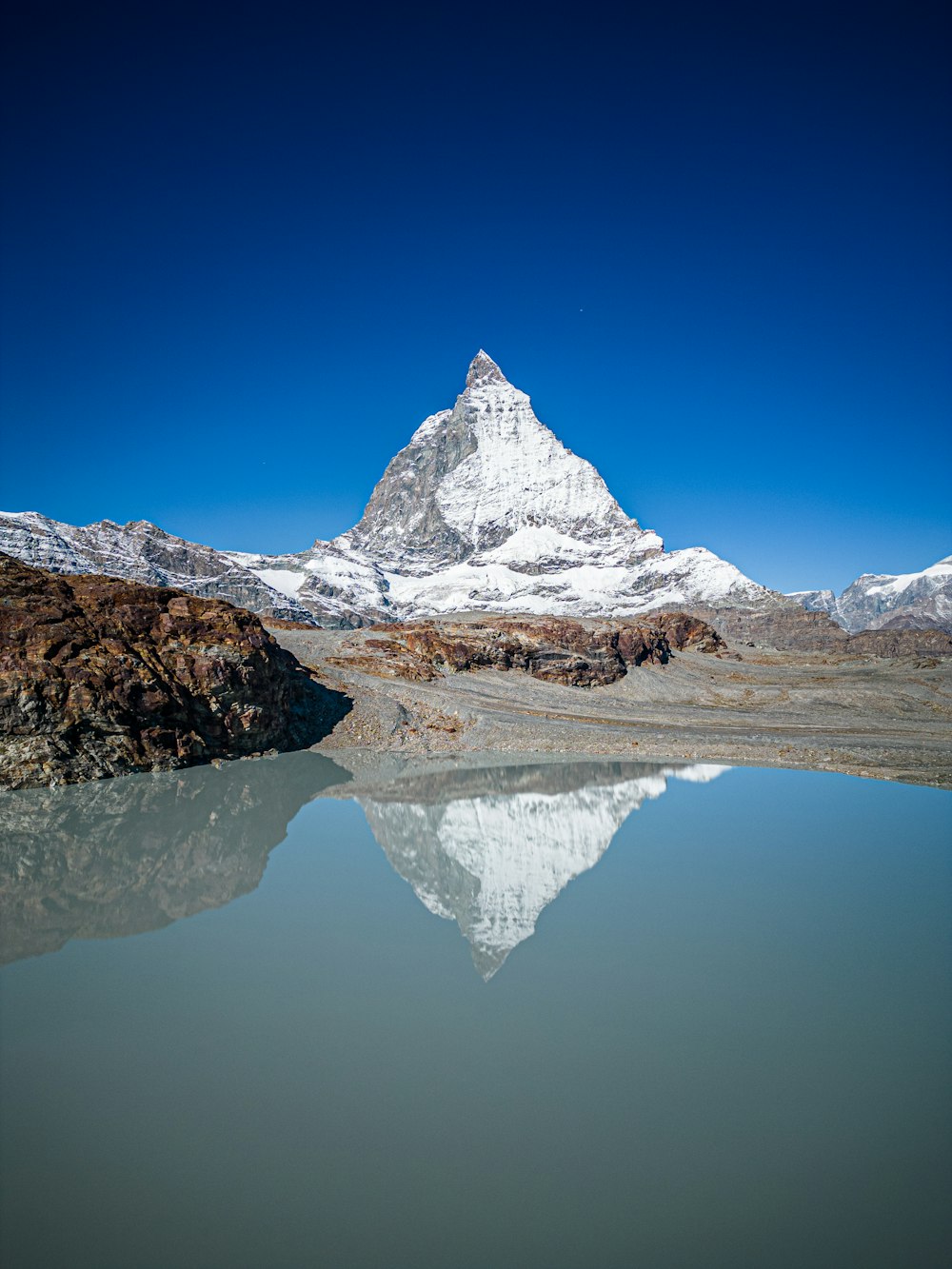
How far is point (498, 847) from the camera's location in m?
16.0

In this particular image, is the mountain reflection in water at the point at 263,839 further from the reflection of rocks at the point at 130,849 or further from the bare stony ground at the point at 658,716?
the bare stony ground at the point at 658,716

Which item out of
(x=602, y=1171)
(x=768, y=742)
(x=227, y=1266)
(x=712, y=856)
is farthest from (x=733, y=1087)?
(x=768, y=742)

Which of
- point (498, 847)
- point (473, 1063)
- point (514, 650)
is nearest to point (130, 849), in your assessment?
point (498, 847)

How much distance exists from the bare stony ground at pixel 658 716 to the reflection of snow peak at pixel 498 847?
8443 mm

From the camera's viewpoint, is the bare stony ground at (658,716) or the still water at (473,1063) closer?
the still water at (473,1063)

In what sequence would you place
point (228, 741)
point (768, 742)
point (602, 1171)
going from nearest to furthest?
point (602, 1171)
point (228, 741)
point (768, 742)

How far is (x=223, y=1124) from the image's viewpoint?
5938mm

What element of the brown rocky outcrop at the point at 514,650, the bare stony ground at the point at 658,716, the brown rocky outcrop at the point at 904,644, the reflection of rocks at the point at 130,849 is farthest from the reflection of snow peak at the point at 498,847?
the brown rocky outcrop at the point at 904,644

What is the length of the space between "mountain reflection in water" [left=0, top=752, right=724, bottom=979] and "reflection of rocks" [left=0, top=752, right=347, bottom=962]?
5cm

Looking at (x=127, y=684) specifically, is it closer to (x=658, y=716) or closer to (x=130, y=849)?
(x=130, y=849)

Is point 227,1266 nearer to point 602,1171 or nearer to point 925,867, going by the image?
point 602,1171

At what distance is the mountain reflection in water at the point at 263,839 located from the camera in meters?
10.9

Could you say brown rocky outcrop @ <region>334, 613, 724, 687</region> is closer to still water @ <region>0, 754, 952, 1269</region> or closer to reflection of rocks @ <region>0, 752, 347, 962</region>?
reflection of rocks @ <region>0, 752, 347, 962</region>

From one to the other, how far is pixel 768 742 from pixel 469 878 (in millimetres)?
24416
